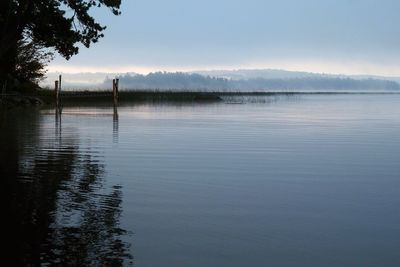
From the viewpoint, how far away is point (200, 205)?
7.77 metres

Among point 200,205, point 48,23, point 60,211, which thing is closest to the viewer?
point 60,211

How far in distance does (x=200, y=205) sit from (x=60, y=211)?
1.98m

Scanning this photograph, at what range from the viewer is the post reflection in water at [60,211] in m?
5.35

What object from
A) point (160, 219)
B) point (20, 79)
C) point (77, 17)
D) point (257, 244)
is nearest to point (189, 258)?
point (257, 244)

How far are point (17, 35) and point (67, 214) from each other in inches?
469

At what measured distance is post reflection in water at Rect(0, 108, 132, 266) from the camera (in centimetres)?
535

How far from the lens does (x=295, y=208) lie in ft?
25.1

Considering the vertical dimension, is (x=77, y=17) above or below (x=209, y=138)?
above

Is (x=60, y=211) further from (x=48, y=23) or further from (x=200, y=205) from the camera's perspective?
(x=48, y=23)

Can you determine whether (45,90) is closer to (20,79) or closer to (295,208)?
(20,79)

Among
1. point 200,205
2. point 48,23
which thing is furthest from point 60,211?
point 48,23

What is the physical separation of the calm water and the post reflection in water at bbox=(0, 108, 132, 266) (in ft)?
0.06

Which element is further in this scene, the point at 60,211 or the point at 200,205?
the point at 200,205

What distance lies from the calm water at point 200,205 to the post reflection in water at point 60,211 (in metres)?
0.02
